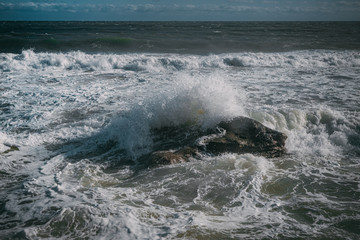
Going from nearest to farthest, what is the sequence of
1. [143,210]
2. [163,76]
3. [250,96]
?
[143,210], [250,96], [163,76]

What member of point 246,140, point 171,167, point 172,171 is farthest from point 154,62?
point 172,171

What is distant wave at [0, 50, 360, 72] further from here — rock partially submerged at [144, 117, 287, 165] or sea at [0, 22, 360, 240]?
rock partially submerged at [144, 117, 287, 165]

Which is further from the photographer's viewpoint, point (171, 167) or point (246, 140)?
point (246, 140)

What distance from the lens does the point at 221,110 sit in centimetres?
682

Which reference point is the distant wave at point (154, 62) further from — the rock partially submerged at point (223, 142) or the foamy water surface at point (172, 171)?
the rock partially submerged at point (223, 142)

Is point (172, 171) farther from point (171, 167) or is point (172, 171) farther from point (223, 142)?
point (223, 142)

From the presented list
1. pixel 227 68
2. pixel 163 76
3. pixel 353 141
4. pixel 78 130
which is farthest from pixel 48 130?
pixel 227 68

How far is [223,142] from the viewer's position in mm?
5949

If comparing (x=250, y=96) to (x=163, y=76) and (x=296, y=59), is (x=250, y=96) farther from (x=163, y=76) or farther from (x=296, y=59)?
(x=296, y=59)

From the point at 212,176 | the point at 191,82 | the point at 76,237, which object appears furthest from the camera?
the point at 191,82

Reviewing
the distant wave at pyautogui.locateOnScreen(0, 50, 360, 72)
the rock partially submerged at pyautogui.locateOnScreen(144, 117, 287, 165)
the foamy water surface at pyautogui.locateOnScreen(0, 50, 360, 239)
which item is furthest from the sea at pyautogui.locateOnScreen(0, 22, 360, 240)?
the distant wave at pyautogui.locateOnScreen(0, 50, 360, 72)

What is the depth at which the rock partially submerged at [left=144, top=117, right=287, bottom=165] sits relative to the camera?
5.68 meters

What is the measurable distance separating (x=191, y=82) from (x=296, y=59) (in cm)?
1353

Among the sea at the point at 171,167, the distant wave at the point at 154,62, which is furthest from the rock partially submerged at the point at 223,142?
the distant wave at the point at 154,62
